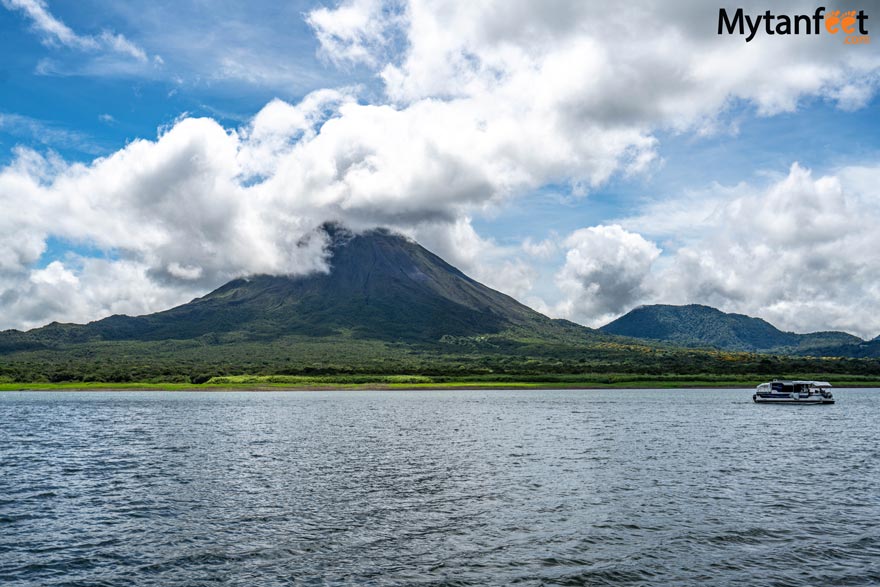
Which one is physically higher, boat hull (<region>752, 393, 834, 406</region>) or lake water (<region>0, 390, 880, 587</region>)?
lake water (<region>0, 390, 880, 587</region>)

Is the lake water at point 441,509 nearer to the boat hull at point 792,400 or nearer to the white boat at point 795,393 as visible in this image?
the boat hull at point 792,400

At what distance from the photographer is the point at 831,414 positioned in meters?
112

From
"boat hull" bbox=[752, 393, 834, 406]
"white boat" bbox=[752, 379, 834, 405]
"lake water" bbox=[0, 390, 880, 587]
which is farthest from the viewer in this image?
"white boat" bbox=[752, 379, 834, 405]

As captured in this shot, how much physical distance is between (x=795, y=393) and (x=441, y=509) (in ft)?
458

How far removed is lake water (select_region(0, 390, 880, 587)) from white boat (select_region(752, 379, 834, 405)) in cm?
7739

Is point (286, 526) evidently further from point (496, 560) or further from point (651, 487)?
point (651, 487)

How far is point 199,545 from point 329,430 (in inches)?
2129

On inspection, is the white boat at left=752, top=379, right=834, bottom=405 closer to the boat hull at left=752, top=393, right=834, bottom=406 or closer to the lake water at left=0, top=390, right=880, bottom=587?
the boat hull at left=752, top=393, right=834, bottom=406

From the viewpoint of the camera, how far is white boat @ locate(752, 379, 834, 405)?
473 ft

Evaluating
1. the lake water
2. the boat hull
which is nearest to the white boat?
the boat hull

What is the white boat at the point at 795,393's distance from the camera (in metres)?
144

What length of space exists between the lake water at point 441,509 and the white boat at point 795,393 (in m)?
77.4

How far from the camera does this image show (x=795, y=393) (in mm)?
148625

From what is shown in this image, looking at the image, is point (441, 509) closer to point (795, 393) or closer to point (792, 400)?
point (792, 400)
